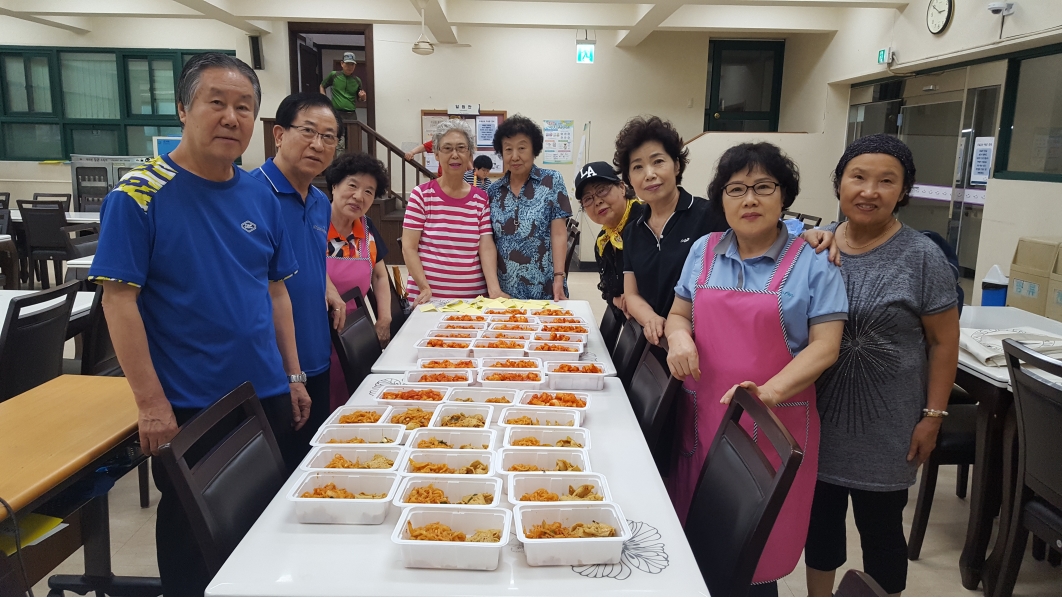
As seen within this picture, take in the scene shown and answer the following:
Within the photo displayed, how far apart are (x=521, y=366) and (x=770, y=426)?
3.40ft

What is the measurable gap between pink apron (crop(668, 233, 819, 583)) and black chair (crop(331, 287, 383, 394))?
1.33m

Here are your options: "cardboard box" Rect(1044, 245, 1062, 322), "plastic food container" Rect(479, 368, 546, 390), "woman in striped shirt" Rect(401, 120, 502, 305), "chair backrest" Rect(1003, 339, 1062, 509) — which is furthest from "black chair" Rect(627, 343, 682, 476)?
"cardboard box" Rect(1044, 245, 1062, 322)

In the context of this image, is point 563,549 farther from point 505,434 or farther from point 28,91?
point 28,91

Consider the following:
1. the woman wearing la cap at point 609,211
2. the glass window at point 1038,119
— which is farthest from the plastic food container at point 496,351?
the glass window at point 1038,119

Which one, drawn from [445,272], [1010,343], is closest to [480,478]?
[1010,343]

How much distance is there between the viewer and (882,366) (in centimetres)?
170

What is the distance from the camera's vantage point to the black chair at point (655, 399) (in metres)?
1.87

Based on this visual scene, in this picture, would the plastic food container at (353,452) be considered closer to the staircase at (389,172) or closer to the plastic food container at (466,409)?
the plastic food container at (466,409)

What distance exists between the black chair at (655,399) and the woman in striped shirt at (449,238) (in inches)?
49.9

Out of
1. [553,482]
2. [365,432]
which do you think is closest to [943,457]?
[553,482]

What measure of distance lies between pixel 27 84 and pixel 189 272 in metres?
10.7

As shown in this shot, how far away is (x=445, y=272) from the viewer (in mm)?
3314

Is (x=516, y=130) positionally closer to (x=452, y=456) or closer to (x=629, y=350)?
(x=629, y=350)

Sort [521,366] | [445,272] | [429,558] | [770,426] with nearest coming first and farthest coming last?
[429,558], [770,426], [521,366], [445,272]
